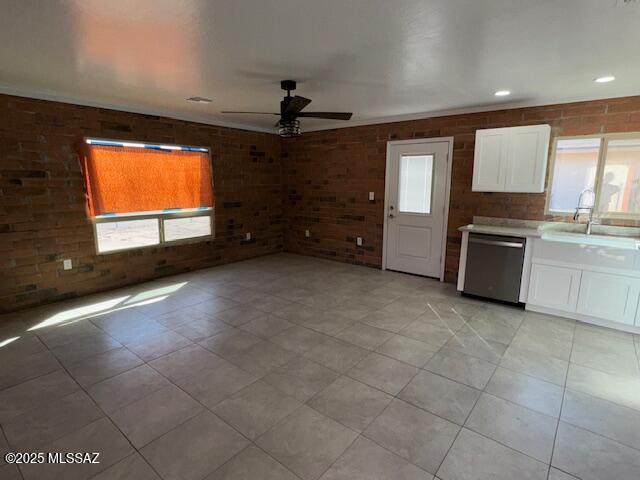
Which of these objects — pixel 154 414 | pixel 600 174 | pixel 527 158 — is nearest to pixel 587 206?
pixel 600 174

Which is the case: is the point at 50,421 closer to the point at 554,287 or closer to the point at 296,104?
the point at 296,104

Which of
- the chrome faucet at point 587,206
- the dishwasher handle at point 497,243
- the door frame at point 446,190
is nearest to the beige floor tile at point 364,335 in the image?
the dishwasher handle at point 497,243

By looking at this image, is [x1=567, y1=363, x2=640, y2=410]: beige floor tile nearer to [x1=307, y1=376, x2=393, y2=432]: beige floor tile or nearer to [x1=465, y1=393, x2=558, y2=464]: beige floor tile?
[x1=465, y1=393, x2=558, y2=464]: beige floor tile

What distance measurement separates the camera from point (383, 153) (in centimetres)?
504

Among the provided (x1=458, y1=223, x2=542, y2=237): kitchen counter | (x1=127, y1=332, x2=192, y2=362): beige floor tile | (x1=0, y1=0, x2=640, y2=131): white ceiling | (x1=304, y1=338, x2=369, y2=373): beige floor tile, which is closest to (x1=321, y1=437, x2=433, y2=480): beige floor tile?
(x1=304, y1=338, x2=369, y2=373): beige floor tile

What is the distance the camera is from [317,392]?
2.22 metres

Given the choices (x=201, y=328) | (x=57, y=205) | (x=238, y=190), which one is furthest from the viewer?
(x=238, y=190)

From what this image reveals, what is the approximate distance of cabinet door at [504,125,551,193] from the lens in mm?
3557

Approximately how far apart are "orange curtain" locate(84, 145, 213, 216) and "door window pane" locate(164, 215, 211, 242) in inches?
8.9

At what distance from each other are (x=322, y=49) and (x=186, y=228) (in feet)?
11.6

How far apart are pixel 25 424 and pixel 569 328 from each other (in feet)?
14.3

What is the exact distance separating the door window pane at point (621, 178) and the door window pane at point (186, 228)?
5116mm

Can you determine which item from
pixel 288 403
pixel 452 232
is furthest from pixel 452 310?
pixel 288 403

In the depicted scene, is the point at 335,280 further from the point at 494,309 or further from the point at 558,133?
the point at 558,133
